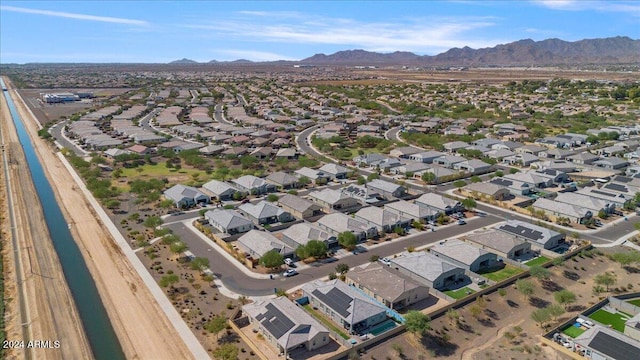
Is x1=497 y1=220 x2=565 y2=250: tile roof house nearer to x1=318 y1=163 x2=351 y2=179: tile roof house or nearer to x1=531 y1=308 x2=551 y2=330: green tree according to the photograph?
x1=531 y1=308 x2=551 y2=330: green tree

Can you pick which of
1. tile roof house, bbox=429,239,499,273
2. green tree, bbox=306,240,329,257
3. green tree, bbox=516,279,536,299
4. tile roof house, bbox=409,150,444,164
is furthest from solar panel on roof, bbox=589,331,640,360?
tile roof house, bbox=409,150,444,164

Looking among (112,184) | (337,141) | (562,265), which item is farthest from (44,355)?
(337,141)

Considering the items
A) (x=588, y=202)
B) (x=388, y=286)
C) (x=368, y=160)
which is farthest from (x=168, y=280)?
(x=588, y=202)

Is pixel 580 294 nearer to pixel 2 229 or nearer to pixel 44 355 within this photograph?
pixel 44 355

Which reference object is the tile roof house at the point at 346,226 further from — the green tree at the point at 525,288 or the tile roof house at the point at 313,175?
the tile roof house at the point at 313,175

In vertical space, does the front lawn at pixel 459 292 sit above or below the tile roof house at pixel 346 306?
below

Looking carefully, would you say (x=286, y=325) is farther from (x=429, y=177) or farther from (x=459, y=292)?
(x=429, y=177)

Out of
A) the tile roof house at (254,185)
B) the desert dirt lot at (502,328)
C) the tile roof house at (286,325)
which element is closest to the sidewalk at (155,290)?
the tile roof house at (286,325)
